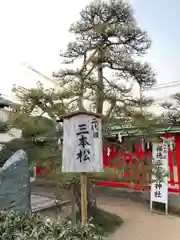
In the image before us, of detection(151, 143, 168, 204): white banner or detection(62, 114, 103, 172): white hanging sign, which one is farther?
detection(151, 143, 168, 204): white banner

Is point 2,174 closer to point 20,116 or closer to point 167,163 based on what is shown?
point 20,116

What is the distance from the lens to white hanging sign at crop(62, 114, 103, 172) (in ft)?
10.6

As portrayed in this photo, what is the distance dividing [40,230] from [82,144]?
1.11 meters

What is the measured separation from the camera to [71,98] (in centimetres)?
514

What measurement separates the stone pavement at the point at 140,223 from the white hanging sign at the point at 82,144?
6.96ft

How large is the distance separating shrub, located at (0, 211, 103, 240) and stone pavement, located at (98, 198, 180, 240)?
234 cm

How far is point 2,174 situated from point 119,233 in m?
2.34

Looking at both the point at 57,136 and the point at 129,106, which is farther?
the point at 129,106

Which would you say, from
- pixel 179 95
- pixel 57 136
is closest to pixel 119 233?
pixel 57 136

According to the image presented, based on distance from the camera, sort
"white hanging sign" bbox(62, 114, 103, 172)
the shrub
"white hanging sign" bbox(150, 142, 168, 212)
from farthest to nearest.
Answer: "white hanging sign" bbox(150, 142, 168, 212), "white hanging sign" bbox(62, 114, 103, 172), the shrub

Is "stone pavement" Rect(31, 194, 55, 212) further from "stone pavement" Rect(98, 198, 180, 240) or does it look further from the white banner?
the white banner

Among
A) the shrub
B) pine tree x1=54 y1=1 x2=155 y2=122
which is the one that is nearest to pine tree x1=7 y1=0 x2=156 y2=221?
pine tree x1=54 y1=1 x2=155 y2=122

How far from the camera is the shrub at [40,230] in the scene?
7.89ft

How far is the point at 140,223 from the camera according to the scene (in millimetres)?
5602
